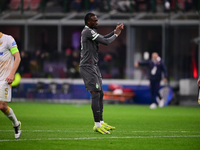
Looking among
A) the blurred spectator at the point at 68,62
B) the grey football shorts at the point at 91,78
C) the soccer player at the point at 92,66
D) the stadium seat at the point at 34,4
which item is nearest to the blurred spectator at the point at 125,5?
the blurred spectator at the point at 68,62

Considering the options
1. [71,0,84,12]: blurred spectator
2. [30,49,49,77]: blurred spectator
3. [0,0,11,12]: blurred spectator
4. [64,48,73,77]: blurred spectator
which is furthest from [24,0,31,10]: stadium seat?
[64,48,73,77]: blurred spectator

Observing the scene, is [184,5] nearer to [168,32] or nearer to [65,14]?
[168,32]

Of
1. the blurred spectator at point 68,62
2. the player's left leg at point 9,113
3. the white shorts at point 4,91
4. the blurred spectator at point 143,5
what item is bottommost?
the blurred spectator at point 68,62

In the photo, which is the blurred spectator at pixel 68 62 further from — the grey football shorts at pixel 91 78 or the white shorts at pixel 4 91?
the white shorts at pixel 4 91

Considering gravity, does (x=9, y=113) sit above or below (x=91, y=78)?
below

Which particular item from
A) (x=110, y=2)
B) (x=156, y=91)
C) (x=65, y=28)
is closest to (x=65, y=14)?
(x=65, y=28)

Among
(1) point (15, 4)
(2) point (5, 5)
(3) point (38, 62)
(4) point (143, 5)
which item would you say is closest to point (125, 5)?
(4) point (143, 5)

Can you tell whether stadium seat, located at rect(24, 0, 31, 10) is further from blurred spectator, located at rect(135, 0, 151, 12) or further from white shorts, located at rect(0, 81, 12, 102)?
white shorts, located at rect(0, 81, 12, 102)

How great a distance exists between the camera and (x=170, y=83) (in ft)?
72.4

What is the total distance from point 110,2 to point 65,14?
286 centimetres

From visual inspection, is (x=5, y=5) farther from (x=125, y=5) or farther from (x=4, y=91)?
(x=4, y=91)

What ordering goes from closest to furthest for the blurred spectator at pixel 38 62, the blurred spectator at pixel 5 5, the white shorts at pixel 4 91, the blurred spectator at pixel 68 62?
the white shorts at pixel 4 91 → the blurred spectator at pixel 68 62 → the blurred spectator at pixel 38 62 → the blurred spectator at pixel 5 5

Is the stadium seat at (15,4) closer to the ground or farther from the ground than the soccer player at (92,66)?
farther from the ground

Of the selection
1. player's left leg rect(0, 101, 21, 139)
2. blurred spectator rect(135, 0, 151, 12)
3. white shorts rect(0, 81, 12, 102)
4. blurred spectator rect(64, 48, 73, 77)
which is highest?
blurred spectator rect(135, 0, 151, 12)
